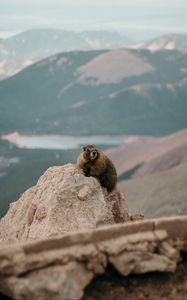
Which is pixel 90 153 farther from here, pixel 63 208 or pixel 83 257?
pixel 83 257

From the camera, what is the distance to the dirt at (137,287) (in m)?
7.73

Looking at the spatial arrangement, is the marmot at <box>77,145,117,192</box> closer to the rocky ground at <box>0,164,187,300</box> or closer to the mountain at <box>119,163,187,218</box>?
the rocky ground at <box>0,164,187,300</box>

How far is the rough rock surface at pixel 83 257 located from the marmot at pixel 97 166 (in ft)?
18.2

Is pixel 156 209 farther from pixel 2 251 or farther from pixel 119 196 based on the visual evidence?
pixel 2 251

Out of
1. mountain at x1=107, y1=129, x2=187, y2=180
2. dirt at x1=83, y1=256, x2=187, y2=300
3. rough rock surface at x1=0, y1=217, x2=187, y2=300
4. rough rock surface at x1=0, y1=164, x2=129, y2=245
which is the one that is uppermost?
mountain at x1=107, y1=129, x2=187, y2=180

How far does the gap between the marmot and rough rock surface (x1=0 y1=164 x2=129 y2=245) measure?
18 cm

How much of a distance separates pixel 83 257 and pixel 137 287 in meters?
1.05

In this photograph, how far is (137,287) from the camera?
7922 millimetres

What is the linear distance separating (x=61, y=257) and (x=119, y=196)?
772cm

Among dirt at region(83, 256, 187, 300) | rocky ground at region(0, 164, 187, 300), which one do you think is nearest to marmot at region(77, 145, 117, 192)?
rocky ground at region(0, 164, 187, 300)

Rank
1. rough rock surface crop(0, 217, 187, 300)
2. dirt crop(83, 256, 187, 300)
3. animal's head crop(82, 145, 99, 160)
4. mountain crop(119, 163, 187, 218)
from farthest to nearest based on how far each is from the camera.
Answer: mountain crop(119, 163, 187, 218) < animal's head crop(82, 145, 99, 160) < dirt crop(83, 256, 187, 300) < rough rock surface crop(0, 217, 187, 300)

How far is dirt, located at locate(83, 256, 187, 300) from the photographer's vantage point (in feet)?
25.4

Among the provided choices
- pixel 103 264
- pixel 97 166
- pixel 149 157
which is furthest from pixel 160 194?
pixel 103 264

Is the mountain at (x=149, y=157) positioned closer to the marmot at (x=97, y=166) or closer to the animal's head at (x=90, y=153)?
the marmot at (x=97, y=166)
